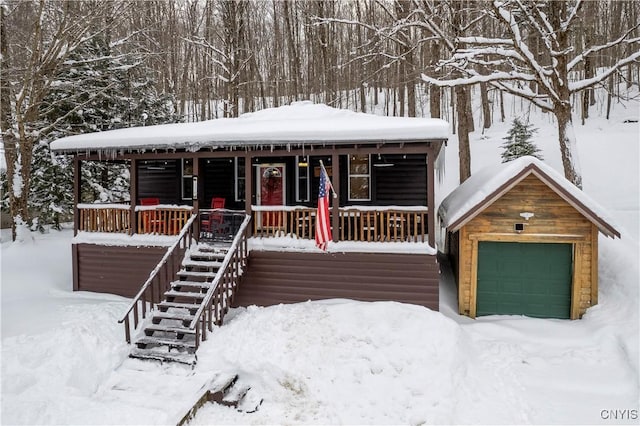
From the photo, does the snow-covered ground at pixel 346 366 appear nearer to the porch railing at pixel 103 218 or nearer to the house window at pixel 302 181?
the porch railing at pixel 103 218

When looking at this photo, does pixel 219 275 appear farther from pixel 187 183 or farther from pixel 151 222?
pixel 187 183

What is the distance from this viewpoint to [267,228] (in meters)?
9.84

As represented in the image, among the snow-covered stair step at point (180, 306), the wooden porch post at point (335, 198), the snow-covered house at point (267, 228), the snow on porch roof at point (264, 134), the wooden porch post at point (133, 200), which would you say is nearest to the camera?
the snow-covered stair step at point (180, 306)

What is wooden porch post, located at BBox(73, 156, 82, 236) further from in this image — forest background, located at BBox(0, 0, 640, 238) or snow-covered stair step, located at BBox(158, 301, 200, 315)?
forest background, located at BBox(0, 0, 640, 238)

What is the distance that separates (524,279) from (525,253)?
24.5 inches

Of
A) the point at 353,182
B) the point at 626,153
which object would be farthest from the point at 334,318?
the point at 626,153

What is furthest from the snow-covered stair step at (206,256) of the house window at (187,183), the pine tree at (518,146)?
the pine tree at (518,146)

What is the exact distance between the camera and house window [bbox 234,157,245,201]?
12508 millimetres

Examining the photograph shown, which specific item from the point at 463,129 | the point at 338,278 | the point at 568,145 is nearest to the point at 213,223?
the point at 338,278

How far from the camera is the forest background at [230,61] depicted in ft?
43.4

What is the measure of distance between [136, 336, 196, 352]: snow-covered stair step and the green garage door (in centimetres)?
662

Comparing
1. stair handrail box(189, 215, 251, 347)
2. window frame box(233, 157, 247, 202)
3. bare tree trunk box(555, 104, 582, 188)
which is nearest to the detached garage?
bare tree trunk box(555, 104, 582, 188)

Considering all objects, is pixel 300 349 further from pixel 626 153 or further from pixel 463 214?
pixel 626 153

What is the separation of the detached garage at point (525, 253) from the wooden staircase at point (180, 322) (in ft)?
18.8
